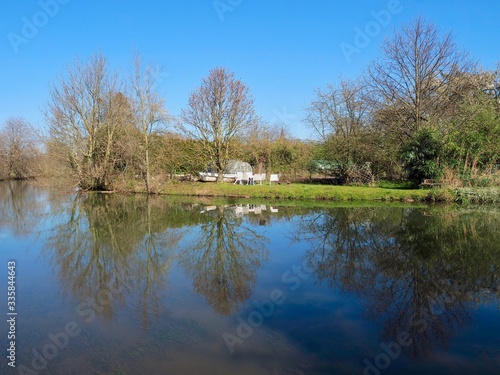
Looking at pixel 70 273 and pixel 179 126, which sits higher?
pixel 179 126

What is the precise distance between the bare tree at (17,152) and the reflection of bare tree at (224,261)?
43615 mm

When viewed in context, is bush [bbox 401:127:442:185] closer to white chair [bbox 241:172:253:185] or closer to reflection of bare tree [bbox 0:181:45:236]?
white chair [bbox 241:172:253:185]

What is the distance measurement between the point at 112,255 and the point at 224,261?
2821 millimetres

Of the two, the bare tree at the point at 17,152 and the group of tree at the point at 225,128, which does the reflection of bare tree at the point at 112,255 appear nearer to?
the group of tree at the point at 225,128

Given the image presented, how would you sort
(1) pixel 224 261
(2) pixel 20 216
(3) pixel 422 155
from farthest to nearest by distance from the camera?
1. (3) pixel 422 155
2. (2) pixel 20 216
3. (1) pixel 224 261

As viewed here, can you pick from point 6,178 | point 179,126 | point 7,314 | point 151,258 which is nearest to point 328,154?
point 179,126

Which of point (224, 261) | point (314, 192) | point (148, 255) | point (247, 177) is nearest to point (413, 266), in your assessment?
point (224, 261)

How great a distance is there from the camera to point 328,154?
26047 mm

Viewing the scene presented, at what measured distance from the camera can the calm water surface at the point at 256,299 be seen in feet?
13.3

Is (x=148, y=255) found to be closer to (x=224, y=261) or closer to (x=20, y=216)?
(x=224, y=261)

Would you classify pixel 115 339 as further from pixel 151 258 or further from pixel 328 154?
pixel 328 154

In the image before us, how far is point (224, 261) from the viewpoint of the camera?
8117mm

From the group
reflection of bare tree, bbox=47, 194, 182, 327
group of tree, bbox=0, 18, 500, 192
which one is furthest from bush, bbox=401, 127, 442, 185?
reflection of bare tree, bbox=47, 194, 182, 327

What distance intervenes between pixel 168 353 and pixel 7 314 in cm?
302
